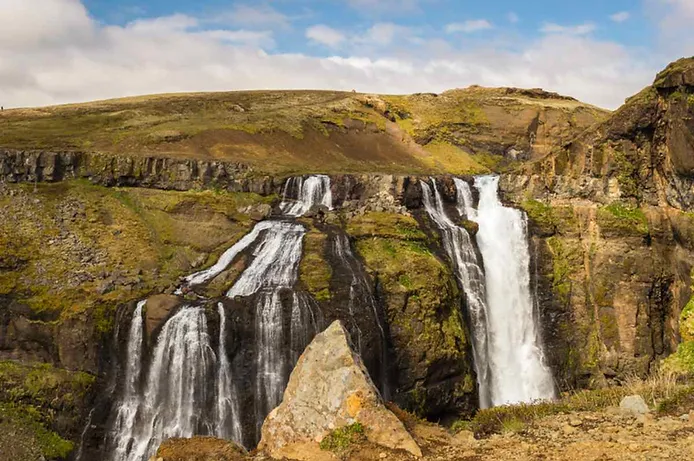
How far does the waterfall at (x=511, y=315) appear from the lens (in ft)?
95.8

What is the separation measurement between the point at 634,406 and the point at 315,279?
17.0 meters

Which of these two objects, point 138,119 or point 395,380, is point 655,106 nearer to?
point 395,380

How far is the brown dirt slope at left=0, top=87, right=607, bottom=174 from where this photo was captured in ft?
155

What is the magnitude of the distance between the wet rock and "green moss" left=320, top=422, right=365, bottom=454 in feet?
16.1

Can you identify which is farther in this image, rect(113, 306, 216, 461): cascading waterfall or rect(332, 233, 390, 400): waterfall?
rect(332, 233, 390, 400): waterfall

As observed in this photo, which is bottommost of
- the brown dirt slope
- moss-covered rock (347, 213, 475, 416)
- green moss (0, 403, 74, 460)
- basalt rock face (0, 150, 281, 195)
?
green moss (0, 403, 74, 460)

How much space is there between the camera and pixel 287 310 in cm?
2358

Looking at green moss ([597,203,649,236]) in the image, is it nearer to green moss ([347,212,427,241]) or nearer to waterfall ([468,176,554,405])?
waterfall ([468,176,554,405])

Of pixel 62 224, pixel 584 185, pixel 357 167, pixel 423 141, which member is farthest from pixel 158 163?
pixel 423 141

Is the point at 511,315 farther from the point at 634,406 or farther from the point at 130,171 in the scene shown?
the point at 130,171

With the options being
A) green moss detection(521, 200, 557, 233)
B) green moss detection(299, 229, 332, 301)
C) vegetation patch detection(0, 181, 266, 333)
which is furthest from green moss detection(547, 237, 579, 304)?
vegetation patch detection(0, 181, 266, 333)

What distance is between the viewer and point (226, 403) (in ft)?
72.3

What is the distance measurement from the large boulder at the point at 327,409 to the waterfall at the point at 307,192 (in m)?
27.9

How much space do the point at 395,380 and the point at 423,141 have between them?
47.4 metres
